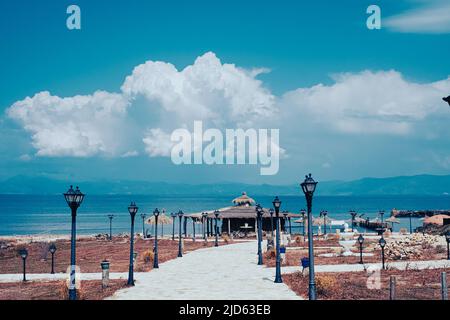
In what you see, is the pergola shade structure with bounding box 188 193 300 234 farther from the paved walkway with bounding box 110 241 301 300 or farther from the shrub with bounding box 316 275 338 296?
the shrub with bounding box 316 275 338 296

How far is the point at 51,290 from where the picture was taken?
18.2 metres

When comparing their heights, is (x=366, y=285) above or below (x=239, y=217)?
below

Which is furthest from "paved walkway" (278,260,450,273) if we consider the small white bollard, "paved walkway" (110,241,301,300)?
the small white bollard

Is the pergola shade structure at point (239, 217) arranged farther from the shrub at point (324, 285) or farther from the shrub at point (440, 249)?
the shrub at point (324, 285)

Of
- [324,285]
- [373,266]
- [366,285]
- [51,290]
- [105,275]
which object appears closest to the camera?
[324,285]

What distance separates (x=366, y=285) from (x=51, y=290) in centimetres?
1146

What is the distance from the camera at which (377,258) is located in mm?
27781

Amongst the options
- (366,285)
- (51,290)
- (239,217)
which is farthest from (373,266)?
(239,217)

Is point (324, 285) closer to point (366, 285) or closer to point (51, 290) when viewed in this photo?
point (366, 285)

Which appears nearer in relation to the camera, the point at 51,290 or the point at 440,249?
the point at 51,290

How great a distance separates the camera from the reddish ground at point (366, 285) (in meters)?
15.1
